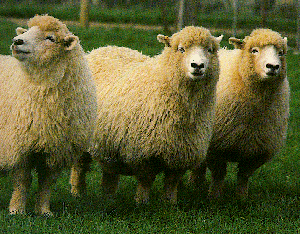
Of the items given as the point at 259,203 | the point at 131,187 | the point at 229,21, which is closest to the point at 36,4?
the point at 229,21

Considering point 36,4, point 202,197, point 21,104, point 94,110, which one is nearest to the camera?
point 21,104

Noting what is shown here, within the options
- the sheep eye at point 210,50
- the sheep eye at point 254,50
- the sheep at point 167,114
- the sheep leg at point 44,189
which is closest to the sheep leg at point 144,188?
the sheep at point 167,114

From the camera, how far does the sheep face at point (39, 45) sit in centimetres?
509

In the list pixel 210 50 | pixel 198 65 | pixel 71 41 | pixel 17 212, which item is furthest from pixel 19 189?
pixel 210 50

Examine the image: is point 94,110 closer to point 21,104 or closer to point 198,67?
point 21,104

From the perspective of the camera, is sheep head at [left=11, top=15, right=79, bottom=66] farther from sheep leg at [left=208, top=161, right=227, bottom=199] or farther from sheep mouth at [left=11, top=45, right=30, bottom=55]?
sheep leg at [left=208, top=161, right=227, bottom=199]

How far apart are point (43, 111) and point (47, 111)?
0.12 feet

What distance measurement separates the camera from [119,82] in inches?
252

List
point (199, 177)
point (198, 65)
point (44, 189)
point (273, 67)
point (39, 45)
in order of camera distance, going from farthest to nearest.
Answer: point (199, 177)
point (273, 67)
point (44, 189)
point (198, 65)
point (39, 45)

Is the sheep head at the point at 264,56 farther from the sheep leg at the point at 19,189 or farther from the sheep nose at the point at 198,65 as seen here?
the sheep leg at the point at 19,189

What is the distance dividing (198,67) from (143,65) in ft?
3.60

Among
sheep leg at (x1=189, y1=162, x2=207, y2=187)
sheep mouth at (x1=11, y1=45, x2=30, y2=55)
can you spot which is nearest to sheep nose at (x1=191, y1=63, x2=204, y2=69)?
sheep mouth at (x1=11, y1=45, x2=30, y2=55)

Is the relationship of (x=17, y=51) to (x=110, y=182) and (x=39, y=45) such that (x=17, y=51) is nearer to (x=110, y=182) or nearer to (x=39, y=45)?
(x=39, y=45)

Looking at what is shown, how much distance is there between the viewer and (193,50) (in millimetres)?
5621
